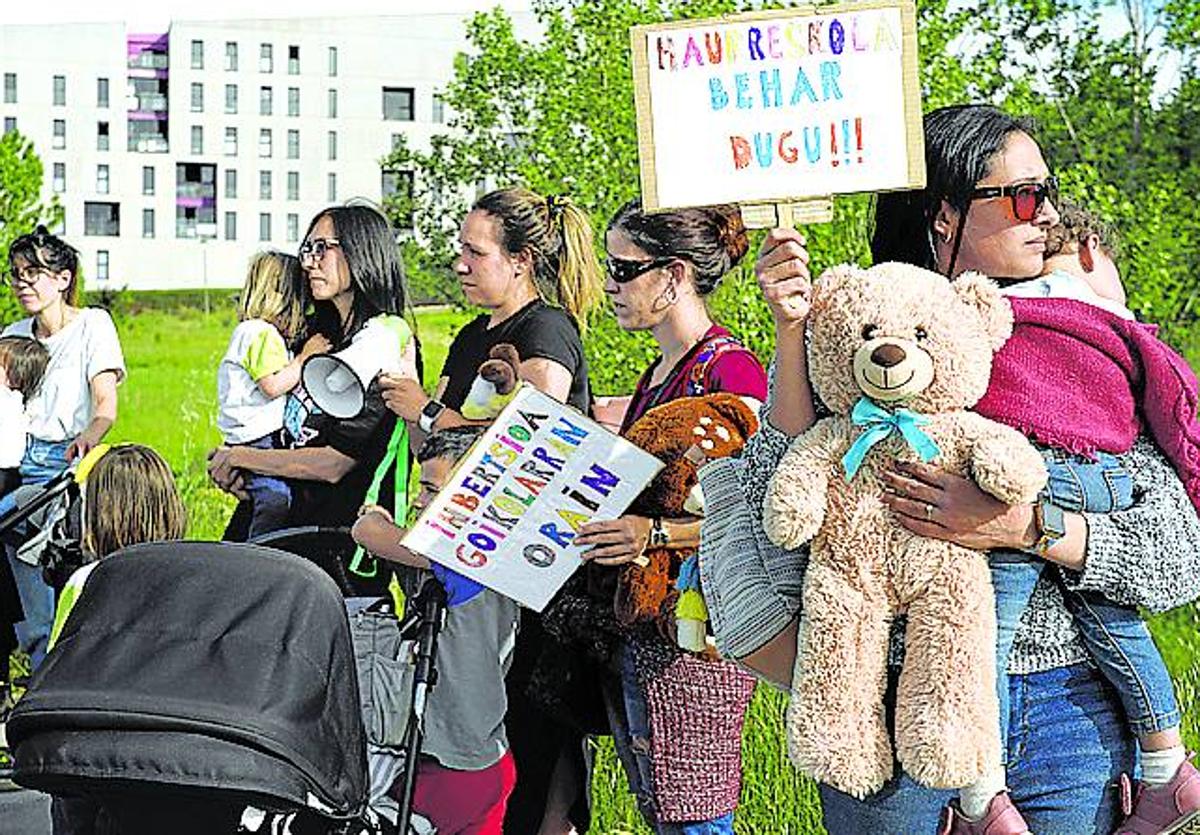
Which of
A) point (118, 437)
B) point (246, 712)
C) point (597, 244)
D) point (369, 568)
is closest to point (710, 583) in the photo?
point (246, 712)

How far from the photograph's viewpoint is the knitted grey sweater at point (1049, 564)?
2607 mm

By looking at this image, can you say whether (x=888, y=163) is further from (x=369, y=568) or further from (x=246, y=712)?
(x=369, y=568)

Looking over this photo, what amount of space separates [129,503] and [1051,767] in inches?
110

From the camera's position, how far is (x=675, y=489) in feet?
12.8

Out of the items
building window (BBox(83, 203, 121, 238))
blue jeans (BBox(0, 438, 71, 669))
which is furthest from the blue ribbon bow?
building window (BBox(83, 203, 121, 238))

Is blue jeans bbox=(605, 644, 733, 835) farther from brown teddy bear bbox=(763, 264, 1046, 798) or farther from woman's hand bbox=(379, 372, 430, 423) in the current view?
brown teddy bear bbox=(763, 264, 1046, 798)

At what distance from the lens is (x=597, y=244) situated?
726cm

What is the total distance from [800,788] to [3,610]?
324 centimetres

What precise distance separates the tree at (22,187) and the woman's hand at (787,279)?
688cm

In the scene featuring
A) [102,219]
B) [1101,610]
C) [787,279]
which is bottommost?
[1101,610]

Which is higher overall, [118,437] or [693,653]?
[118,437]

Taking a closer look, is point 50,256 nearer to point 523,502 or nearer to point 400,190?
point 400,190

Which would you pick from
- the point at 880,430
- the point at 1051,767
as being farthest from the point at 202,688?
the point at 1051,767

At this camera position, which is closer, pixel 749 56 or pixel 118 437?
pixel 749 56
